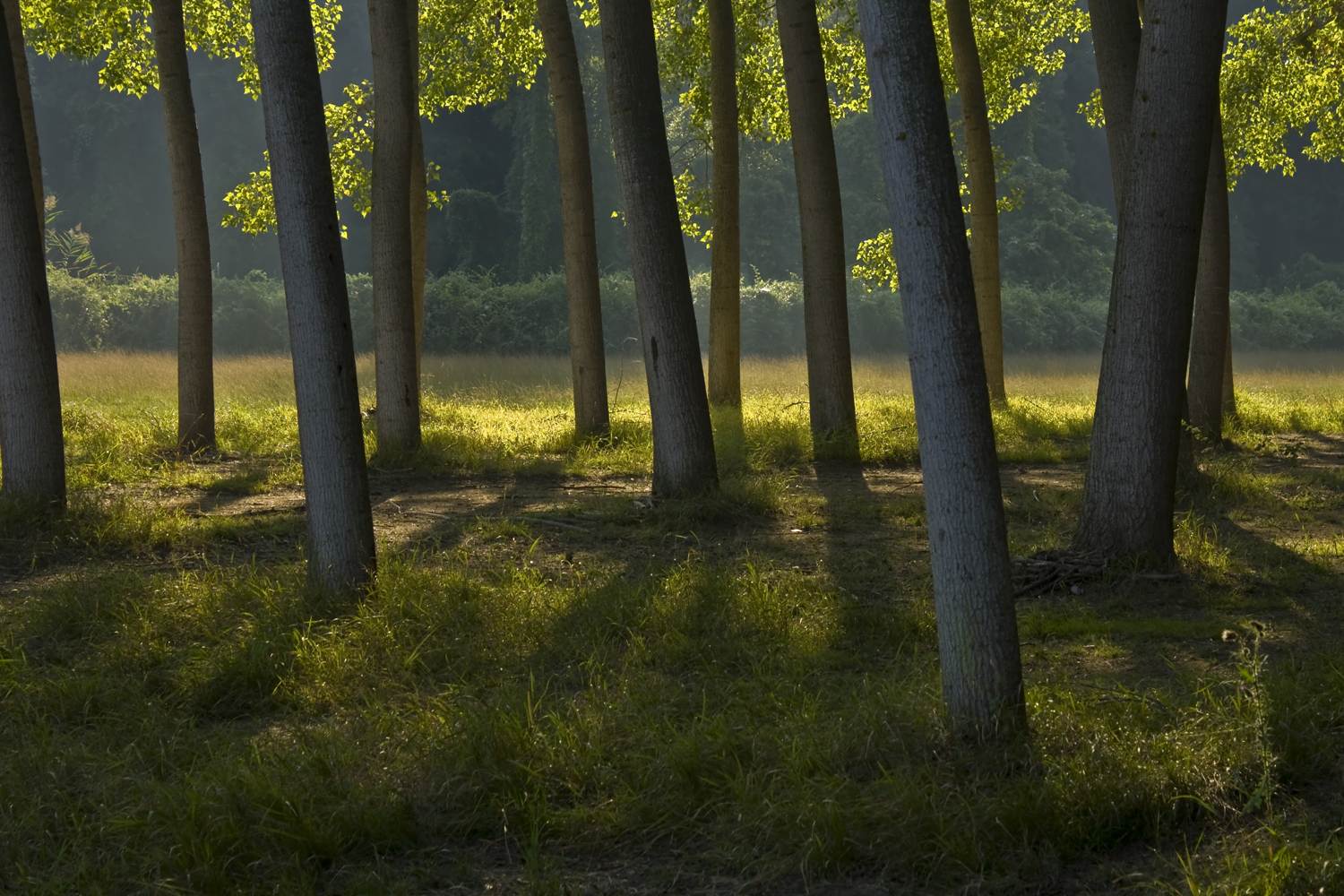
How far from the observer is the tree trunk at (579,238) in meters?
11.9

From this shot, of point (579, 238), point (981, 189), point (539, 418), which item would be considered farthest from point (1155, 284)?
point (539, 418)

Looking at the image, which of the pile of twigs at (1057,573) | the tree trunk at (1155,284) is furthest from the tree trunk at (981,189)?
the pile of twigs at (1057,573)

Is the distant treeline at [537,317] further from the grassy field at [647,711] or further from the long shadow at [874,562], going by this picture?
the grassy field at [647,711]

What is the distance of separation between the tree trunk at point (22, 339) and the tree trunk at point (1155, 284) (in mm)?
7271

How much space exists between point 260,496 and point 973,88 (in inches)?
451

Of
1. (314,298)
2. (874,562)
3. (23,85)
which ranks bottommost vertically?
(874,562)

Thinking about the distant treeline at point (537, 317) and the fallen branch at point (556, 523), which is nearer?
the fallen branch at point (556, 523)

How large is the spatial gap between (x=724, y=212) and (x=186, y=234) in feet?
23.0

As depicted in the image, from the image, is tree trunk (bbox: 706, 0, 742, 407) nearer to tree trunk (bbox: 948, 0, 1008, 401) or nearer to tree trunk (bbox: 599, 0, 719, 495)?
tree trunk (bbox: 948, 0, 1008, 401)

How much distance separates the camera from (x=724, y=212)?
1466cm

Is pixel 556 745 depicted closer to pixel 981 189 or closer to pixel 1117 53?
pixel 1117 53

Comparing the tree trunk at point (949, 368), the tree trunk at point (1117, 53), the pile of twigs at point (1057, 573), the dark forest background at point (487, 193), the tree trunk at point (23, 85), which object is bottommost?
the pile of twigs at point (1057, 573)

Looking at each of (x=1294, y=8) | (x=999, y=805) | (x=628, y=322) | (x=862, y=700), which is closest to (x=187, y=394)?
(x=862, y=700)

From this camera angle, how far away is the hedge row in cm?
3784
